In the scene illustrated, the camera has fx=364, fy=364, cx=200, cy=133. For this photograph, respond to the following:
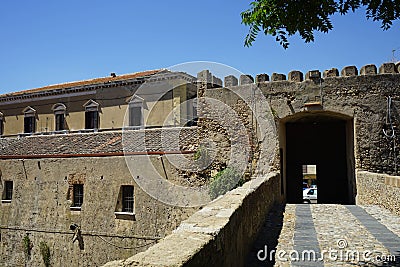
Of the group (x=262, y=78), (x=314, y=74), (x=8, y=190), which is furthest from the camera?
(x=8, y=190)

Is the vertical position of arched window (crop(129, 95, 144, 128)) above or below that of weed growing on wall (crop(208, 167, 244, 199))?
above

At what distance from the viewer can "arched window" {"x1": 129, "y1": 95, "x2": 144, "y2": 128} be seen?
830 inches

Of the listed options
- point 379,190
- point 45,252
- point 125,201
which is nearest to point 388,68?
point 379,190

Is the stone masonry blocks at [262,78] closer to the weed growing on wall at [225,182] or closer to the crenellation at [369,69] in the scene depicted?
the crenellation at [369,69]

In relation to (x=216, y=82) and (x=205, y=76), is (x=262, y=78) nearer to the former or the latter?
(x=216, y=82)

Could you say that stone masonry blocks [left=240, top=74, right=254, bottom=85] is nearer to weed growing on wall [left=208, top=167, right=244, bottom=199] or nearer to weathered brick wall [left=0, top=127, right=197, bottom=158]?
weathered brick wall [left=0, top=127, right=197, bottom=158]

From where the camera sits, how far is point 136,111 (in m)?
21.3

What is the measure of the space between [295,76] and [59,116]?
16604 millimetres

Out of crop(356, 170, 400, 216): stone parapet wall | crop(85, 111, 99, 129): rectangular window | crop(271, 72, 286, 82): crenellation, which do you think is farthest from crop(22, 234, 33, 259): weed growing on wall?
crop(356, 170, 400, 216): stone parapet wall

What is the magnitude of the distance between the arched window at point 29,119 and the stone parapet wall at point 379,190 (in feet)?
68.0

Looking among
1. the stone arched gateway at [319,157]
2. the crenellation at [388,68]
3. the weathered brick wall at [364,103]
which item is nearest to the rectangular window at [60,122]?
the stone arched gateway at [319,157]

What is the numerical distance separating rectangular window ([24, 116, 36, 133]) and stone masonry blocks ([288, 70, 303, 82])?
1859cm

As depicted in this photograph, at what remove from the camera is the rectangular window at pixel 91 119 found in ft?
73.4

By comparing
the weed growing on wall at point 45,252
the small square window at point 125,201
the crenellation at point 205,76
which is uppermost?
the crenellation at point 205,76
